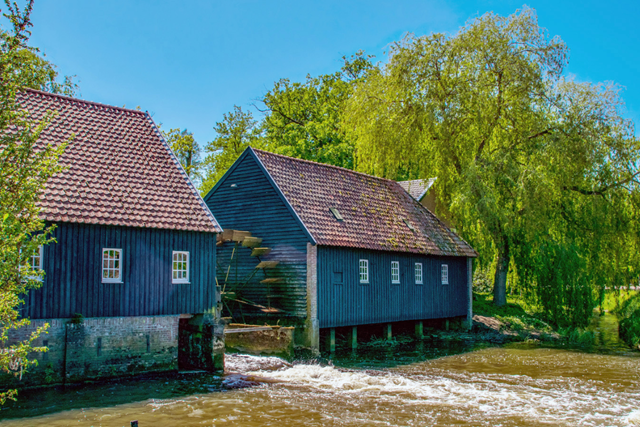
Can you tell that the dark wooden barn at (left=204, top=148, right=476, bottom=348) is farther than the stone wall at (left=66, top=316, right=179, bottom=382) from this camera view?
Yes

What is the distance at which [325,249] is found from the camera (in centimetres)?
2080

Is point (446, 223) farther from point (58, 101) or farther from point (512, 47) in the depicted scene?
point (58, 101)

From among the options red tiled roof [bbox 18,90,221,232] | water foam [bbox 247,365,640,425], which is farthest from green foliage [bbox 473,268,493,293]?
red tiled roof [bbox 18,90,221,232]

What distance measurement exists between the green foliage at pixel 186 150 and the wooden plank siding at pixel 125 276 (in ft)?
81.6

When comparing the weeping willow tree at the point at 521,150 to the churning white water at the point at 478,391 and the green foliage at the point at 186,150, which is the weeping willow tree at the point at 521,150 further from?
the green foliage at the point at 186,150

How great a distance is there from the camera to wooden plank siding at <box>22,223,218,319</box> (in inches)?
555

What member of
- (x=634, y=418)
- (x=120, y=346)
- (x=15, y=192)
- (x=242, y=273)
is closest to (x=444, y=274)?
(x=242, y=273)

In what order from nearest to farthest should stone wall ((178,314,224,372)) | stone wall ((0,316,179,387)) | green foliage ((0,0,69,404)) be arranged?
green foliage ((0,0,69,404)) → stone wall ((0,316,179,387)) → stone wall ((178,314,224,372))

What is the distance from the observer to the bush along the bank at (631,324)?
2395 centimetres

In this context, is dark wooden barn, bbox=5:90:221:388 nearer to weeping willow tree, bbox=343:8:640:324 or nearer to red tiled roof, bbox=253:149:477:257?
red tiled roof, bbox=253:149:477:257

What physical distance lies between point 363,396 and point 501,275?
17903mm

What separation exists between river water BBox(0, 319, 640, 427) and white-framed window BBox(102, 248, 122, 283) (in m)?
2.51

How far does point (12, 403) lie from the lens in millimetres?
12383

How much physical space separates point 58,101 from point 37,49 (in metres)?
8.61
